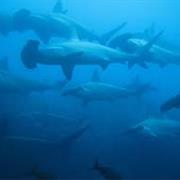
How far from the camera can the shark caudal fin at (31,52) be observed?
27.5ft

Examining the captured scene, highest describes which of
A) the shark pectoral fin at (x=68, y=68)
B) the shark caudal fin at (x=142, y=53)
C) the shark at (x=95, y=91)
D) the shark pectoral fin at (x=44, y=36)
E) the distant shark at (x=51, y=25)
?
the distant shark at (x=51, y=25)

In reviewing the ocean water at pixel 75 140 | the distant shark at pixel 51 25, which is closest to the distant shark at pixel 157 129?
the ocean water at pixel 75 140

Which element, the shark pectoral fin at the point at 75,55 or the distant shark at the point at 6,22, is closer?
the shark pectoral fin at the point at 75,55

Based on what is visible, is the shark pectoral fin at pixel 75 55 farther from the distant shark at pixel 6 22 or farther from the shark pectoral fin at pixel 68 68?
the distant shark at pixel 6 22

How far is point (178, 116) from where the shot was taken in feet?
51.2

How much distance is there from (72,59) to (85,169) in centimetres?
294

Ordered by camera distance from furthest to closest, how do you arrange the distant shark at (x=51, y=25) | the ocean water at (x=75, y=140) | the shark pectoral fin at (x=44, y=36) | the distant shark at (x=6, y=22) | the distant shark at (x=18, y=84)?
the distant shark at (x=6, y=22), the distant shark at (x=18, y=84), the shark pectoral fin at (x=44, y=36), the distant shark at (x=51, y=25), the ocean water at (x=75, y=140)

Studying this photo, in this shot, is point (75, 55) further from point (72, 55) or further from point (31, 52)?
point (31, 52)

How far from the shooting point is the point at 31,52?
844 cm

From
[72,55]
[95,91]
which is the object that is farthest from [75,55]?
[95,91]

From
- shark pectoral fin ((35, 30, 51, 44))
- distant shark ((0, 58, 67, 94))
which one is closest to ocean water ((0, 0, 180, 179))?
distant shark ((0, 58, 67, 94))

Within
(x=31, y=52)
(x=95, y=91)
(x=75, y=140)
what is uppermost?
(x=31, y=52)

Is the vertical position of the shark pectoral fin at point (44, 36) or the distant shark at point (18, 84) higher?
the shark pectoral fin at point (44, 36)

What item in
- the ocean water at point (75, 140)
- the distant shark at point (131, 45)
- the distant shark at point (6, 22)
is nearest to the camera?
the distant shark at point (131, 45)
